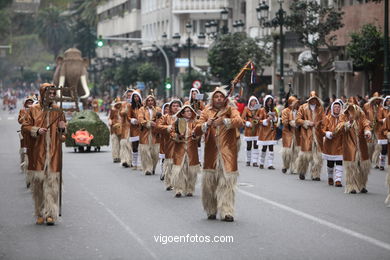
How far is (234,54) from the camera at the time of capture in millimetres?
55875

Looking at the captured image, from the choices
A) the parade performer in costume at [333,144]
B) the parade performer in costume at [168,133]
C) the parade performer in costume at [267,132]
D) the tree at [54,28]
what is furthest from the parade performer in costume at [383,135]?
the tree at [54,28]

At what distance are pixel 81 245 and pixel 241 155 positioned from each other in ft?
61.8

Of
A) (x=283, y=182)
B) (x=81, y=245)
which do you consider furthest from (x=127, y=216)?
(x=283, y=182)

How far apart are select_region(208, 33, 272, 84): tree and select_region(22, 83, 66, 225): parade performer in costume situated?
133ft

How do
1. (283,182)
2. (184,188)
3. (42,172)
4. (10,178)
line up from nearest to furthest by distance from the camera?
(42,172), (184,188), (283,182), (10,178)

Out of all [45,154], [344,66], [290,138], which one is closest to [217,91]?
[45,154]

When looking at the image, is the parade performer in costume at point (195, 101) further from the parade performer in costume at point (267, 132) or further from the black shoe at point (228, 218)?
the black shoe at point (228, 218)

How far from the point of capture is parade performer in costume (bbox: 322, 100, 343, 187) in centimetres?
2000

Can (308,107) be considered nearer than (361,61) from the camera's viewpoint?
Yes

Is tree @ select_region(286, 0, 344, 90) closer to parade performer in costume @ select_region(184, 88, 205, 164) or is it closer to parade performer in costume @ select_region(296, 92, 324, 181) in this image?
parade performer in costume @ select_region(296, 92, 324, 181)

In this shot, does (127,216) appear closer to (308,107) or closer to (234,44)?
(308,107)

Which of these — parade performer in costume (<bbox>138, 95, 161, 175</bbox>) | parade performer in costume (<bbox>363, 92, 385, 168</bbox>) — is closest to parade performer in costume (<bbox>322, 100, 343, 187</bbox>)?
parade performer in costume (<bbox>138, 95, 161, 175</bbox>)

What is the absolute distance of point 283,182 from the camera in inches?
832

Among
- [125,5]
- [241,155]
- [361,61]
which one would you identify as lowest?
[241,155]
